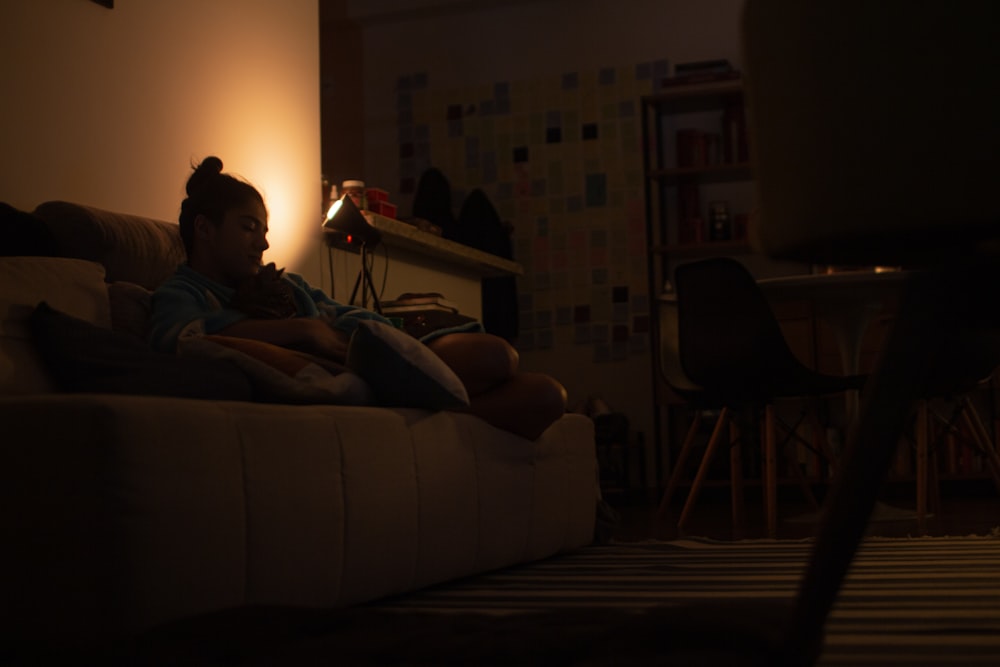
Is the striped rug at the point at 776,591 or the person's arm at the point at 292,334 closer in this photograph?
the striped rug at the point at 776,591

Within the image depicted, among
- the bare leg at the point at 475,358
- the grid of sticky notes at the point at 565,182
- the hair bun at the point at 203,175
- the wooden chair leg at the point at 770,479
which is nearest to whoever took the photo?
the bare leg at the point at 475,358

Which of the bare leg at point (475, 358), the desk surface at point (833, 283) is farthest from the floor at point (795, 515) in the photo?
the bare leg at point (475, 358)

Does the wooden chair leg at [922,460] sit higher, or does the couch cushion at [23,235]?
the couch cushion at [23,235]

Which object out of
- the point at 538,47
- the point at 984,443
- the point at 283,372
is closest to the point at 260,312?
the point at 283,372

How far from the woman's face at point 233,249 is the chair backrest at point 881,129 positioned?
1554mm

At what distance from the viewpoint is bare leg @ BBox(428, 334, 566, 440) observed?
236 cm

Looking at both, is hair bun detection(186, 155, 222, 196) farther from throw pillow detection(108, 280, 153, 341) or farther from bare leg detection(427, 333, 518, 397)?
bare leg detection(427, 333, 518, 397)

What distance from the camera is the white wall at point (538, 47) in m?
6.54

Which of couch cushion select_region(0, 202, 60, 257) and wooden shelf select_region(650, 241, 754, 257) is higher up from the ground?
wooden shelf select_region(650, 241, 754, 257)

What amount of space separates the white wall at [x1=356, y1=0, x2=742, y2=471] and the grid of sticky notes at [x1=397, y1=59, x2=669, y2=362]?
0.09m

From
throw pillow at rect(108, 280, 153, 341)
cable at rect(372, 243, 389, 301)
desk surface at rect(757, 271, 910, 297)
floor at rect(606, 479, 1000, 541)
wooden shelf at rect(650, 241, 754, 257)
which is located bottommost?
floor at rect(606, 479, 1000, 541)

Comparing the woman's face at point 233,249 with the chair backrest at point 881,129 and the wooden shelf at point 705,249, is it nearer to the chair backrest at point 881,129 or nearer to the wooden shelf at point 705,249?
the chair backrest at point 881,129

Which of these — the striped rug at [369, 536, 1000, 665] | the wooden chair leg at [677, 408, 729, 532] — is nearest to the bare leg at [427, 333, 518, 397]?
the striped rug at [369, 536, 1000, 665]

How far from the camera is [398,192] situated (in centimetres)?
699
